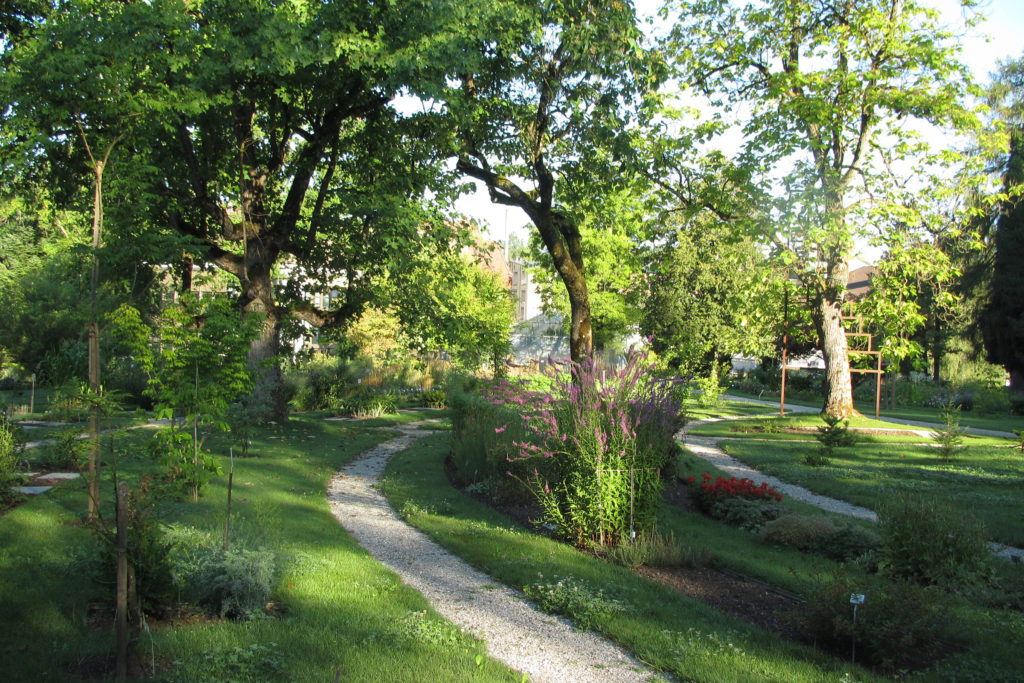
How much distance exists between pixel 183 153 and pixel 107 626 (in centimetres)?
1088

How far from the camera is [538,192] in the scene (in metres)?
12.4

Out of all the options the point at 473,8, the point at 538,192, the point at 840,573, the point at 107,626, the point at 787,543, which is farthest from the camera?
the point at 538,192

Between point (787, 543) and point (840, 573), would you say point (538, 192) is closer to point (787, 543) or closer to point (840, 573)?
point (787, 543)

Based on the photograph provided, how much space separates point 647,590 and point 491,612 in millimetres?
1256

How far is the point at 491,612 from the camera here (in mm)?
4773

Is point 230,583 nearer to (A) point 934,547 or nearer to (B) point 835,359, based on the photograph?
(A) point 934,547

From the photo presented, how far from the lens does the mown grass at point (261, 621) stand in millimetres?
3555

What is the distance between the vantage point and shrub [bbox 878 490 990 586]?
17.9 ft

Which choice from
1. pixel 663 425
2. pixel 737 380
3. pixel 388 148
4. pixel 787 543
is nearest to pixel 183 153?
pixel 388 148

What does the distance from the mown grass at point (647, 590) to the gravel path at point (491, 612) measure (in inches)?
6.5

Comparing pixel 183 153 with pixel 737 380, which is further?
pixel 737 380

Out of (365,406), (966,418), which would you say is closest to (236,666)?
(365,406)

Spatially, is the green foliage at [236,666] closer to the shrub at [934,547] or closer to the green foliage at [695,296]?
the shrub at [934,547]

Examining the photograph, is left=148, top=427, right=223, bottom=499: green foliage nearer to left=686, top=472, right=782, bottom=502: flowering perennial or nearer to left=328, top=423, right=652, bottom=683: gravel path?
left=328, top=423, right=652, bottom=683: gravel path
